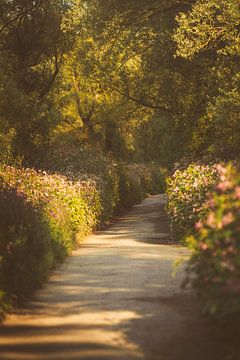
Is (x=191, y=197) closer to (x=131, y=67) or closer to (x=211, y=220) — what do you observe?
(x=211, y=220)

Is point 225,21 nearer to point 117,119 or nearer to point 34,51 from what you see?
point 34,51

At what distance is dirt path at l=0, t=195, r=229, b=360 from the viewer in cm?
659

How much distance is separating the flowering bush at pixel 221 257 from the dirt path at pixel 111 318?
0.63m

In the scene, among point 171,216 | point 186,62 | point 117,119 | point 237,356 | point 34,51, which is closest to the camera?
point 237,356

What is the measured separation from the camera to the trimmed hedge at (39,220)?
9.36 meters

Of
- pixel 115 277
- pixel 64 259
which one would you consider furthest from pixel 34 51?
pixel 115 277

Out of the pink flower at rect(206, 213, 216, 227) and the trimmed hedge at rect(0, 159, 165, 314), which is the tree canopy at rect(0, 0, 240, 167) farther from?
the pink flower at rect(206, 213, 216, 227)

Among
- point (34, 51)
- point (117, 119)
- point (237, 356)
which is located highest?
point (34, 51)

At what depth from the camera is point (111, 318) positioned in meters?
7.81

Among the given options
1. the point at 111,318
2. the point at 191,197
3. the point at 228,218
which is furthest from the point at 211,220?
the point at 191,197

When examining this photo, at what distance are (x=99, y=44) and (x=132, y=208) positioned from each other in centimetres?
1127

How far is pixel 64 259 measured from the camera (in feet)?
43.2

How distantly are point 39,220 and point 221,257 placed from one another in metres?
5.82

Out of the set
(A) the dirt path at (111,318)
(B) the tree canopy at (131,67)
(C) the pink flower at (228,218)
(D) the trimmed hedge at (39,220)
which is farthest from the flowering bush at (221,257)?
(B) the tree canopy at (131,67)
